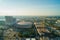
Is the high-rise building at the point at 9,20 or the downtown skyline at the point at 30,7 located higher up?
the downtown skyline at the point at 30,7

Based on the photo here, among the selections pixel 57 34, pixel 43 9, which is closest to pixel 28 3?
pixel 43 9

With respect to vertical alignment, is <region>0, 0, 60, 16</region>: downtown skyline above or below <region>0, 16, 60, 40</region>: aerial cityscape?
above

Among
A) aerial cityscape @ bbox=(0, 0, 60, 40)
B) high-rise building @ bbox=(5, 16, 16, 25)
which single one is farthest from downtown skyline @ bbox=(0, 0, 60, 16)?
high-rise building @ bbox=(5, 16, 16, 25)

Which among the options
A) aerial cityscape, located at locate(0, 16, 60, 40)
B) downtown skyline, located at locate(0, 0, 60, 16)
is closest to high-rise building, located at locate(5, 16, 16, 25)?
aerial cityscape, located at locate(0, 16, 60, 40)

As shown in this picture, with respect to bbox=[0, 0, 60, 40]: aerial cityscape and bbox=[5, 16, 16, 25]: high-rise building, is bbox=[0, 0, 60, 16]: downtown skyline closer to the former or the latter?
bbox=[0, 0, 60, 40]: aerial cityscape

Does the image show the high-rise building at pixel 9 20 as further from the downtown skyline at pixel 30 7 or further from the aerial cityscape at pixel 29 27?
the downtown skyline at pixel 30 7

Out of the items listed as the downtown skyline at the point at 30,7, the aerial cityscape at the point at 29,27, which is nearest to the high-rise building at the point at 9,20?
the aerial cityscape at the point at 29,27

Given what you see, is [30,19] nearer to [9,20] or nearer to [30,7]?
[30,7]

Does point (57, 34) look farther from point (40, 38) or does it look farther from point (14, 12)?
point (14, 12)
